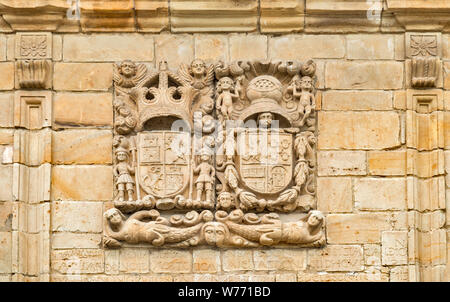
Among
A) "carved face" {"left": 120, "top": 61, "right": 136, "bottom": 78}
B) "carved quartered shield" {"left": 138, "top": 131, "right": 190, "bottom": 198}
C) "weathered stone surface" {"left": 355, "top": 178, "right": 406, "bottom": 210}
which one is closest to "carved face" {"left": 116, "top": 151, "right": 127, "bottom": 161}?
"carved quartered shield" {"left": 138, "top": 131, "right": 190, "bottom": 198}

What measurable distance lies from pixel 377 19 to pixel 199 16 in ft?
4.23

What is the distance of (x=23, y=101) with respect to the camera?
12023mm

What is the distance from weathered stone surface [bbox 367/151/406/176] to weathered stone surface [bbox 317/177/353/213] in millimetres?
198

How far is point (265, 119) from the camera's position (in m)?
11.9

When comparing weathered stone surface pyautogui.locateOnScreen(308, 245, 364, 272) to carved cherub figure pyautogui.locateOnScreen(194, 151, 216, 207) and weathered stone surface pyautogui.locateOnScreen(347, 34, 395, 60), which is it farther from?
weathered stone surface pyautogui.locateOnScreen(347, 34, 395, 60)

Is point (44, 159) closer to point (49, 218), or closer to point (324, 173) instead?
point (49, 218)

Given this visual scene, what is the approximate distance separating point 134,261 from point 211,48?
1666 millimetres

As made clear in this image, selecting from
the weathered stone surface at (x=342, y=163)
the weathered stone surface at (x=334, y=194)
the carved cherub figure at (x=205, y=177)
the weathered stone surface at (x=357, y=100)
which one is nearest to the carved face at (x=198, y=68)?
the carved cherub figure at (x=205, y=177)

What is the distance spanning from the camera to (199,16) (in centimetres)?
1217

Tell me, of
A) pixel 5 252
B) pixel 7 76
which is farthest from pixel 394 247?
pixel 7 76

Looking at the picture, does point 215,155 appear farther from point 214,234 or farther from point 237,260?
point 237,260
